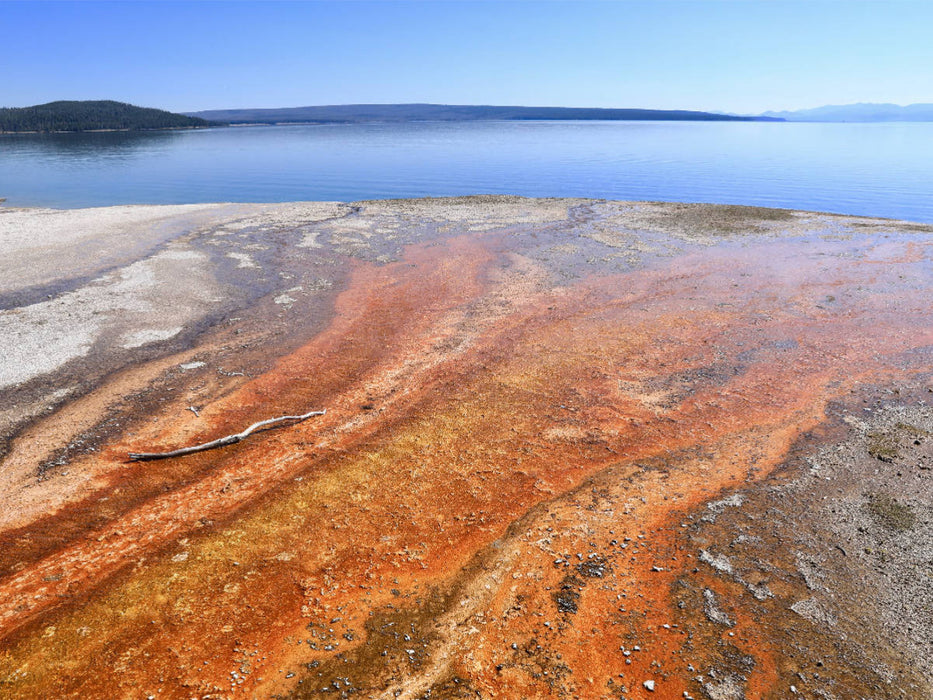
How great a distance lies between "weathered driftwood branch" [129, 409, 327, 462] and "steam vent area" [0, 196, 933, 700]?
0.38 feet

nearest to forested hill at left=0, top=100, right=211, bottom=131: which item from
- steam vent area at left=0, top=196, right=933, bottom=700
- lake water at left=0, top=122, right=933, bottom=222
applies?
lake water at left=0, top=122, right=933, bottom=222

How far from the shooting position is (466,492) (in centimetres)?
865

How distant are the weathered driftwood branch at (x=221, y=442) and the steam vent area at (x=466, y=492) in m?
0.12

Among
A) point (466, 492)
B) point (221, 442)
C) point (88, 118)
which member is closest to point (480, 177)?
point (221, 442)

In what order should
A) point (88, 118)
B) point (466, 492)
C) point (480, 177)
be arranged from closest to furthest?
1. point (466, 492)
2. point (480, 177)
3. point (88, 118)

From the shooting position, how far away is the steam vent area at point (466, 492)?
5832 mm

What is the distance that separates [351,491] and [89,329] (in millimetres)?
10979

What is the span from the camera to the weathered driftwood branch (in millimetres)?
9367

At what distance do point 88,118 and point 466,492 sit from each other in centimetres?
18849

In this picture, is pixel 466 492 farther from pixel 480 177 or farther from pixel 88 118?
pixel 88 118

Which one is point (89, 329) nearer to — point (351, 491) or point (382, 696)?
point (351, 491)

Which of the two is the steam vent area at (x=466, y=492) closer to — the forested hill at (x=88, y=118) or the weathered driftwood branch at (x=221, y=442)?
the weathered driftwood branch at (x=221, y=442)

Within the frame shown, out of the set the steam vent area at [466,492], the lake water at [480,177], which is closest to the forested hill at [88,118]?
the lake water at [480,177]

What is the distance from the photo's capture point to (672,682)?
18.2 feet
